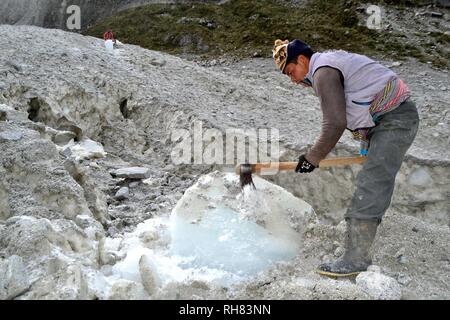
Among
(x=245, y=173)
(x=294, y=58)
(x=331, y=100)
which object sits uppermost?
(x=294, y=58)

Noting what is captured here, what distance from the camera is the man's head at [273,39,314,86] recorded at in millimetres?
4070

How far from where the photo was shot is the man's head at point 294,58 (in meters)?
4.07

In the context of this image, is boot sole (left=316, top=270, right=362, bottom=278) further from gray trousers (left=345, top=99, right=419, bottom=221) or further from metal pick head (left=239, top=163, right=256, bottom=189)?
metal pick head (left=239, top=163, right=256, bottom=189)

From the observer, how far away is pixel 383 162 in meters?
4.05

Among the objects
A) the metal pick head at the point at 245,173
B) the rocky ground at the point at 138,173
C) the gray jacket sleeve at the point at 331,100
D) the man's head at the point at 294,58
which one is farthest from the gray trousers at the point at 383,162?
the metal pick head at the point at 245,173

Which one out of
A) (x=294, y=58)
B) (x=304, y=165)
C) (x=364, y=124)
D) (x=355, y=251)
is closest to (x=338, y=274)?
(x=355, y=251)

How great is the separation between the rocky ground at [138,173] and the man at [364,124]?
1.06 feet

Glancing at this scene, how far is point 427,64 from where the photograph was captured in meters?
18.2

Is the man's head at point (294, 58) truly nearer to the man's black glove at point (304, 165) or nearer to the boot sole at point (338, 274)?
the man's black glove at point (304, 165)

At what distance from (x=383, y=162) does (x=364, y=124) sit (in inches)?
14.2

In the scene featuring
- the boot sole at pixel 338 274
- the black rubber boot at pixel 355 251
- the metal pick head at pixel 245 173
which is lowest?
the boot sole at pixel 338 274

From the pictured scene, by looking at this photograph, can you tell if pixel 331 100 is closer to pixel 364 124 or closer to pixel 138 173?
pixel 364 124

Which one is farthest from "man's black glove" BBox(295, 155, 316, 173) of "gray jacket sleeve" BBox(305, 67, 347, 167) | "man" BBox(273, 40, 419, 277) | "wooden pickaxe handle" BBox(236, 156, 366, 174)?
"gray jacket sleeve" BBox(305, 67, 347, 167)

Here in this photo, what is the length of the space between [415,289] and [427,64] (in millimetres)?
16197
